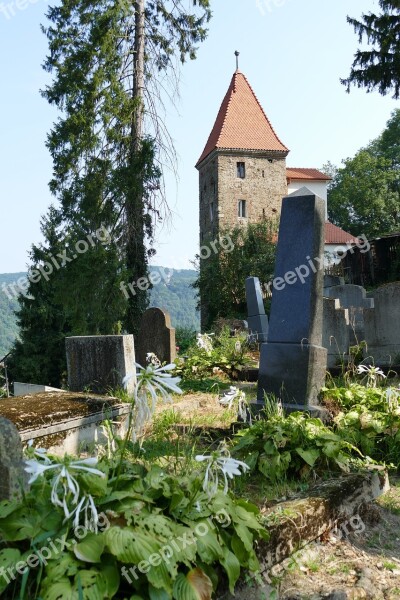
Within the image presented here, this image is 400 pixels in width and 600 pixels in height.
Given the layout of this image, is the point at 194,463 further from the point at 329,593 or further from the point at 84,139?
the point at 84,139

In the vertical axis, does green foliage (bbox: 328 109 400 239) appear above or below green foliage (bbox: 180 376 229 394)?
above

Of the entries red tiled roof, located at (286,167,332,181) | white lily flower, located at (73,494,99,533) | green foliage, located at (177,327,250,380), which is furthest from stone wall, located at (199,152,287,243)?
white lily flower, located at (73,494,99,533)

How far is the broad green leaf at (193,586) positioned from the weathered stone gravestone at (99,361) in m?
4.51

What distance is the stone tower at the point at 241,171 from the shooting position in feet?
120

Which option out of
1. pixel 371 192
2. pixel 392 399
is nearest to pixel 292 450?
pixel 392 399

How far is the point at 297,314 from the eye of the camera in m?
5.61

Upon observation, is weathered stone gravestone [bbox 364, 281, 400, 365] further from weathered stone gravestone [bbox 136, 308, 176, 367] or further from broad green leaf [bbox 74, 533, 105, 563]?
broad green leaf [bbox 74, 533, 105, 563]

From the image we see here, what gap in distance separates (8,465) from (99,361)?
4441mm

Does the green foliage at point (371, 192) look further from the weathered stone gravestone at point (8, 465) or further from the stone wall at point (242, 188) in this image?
the weathered stone gravestone at point (8, 465)

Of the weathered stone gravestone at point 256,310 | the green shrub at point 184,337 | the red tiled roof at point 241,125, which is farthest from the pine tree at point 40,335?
the red tiled roof at point 241,125

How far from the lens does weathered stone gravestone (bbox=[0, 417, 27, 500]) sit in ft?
A: 8.13

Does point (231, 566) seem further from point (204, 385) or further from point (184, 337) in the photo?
point (184, 337)

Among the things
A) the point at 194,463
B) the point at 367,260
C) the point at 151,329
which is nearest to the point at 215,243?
the point at 367,260

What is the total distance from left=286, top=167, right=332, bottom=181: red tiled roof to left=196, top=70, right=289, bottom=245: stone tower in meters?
9.13
